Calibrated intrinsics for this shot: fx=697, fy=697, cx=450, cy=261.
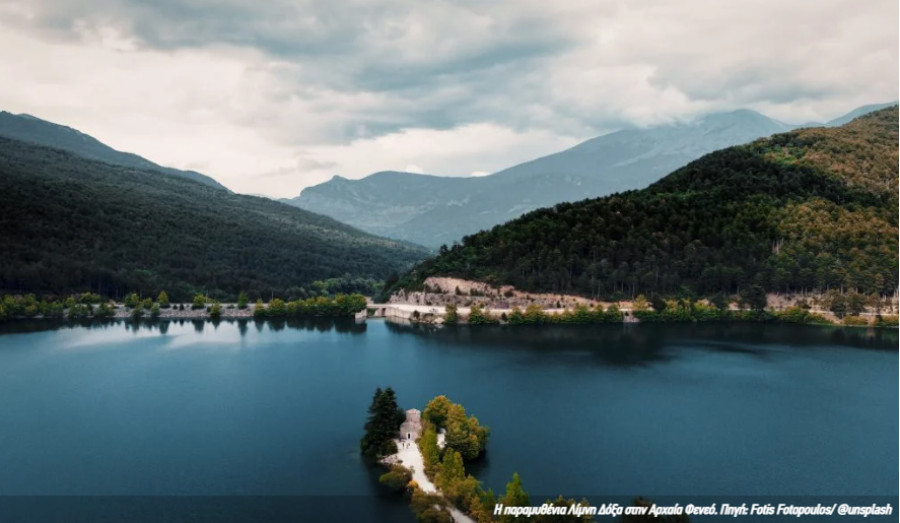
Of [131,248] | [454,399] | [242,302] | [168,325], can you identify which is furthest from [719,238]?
[131,248]

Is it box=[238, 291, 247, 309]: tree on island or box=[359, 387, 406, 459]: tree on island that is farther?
box=[238, 291, 247, 309]: tree on island

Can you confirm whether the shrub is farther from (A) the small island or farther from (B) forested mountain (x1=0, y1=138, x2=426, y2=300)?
(B) forested mountain (x1=0, y1=138, x2=426, y2=300)

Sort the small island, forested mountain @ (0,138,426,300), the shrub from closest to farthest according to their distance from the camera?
the small island, the shrub, forested mountain @ (0,138,426,300)

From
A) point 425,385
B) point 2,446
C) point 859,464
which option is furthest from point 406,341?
point 859,464

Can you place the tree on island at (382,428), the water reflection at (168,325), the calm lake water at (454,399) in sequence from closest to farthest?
the calm lake water at (454,399)
the tree on island at (382,428)
the water reflection at (168,325)

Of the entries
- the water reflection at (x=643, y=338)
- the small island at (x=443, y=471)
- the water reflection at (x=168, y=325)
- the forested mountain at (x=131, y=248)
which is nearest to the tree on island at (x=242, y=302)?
the water reflection at (x=168, y=325)

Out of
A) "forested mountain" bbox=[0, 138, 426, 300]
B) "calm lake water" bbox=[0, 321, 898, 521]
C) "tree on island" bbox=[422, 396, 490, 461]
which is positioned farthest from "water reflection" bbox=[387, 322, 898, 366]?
"forested mountain" bbox=[0, 138, 426, 300]

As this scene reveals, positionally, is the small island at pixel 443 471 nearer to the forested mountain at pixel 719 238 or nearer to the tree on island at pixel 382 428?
the tree on island at pixel 382 428
